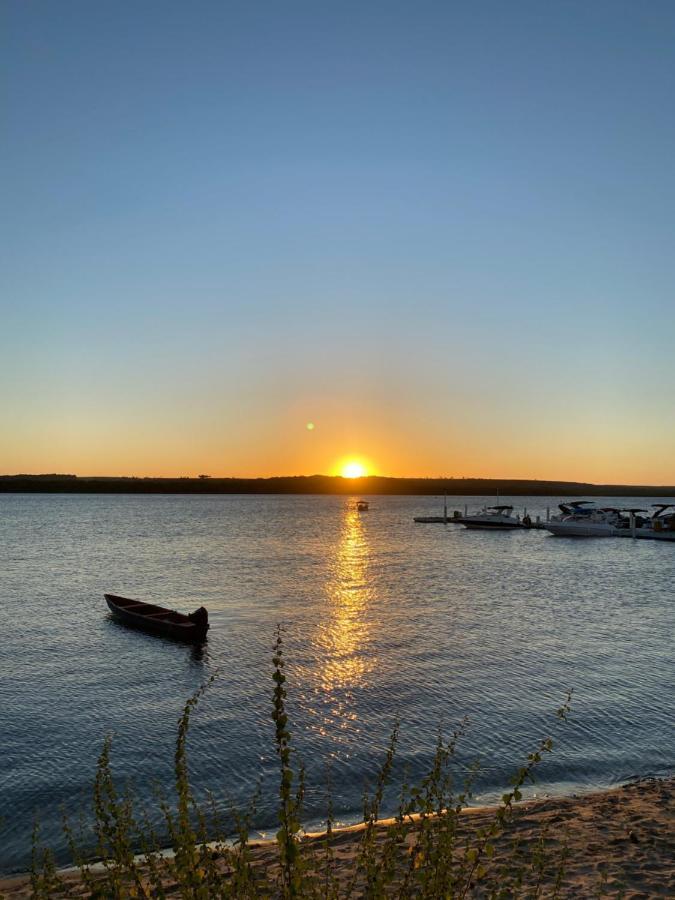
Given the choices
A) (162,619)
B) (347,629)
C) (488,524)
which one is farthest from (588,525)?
(162,619)

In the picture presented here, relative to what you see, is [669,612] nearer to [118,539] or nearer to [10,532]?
[118,539]

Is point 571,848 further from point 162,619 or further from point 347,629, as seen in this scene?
point 162,619

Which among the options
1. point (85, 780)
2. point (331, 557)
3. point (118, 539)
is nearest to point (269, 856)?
point (85, 780)

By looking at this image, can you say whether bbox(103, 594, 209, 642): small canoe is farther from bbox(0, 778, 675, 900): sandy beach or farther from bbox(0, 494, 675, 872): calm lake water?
bbox(0, 778, 675, 900): sandy beach

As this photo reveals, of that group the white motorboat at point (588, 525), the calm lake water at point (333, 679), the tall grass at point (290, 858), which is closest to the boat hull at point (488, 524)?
the white motorboat at point (588, 525)

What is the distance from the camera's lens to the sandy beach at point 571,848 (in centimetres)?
927

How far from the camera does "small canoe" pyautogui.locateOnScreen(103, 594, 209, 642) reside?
28342 mm

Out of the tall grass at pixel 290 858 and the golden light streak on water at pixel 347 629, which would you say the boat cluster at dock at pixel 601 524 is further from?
the tall grass at pixel 290 858

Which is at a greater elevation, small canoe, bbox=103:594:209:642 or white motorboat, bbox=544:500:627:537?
white motorboat, bbox=544:500:627:537

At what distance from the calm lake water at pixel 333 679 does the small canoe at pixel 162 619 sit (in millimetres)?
594

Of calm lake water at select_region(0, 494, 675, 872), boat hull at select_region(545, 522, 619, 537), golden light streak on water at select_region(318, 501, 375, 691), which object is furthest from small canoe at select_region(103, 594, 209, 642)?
boat hull at select_region(545, 522, 619, 537)

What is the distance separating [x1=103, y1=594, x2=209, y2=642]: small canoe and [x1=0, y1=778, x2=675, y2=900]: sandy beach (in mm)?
17168

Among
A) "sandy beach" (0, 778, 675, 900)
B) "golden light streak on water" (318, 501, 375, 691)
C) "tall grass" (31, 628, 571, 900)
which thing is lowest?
"golden light streak on water" (318, 501, 375, 691)

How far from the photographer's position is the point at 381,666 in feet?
78.0
